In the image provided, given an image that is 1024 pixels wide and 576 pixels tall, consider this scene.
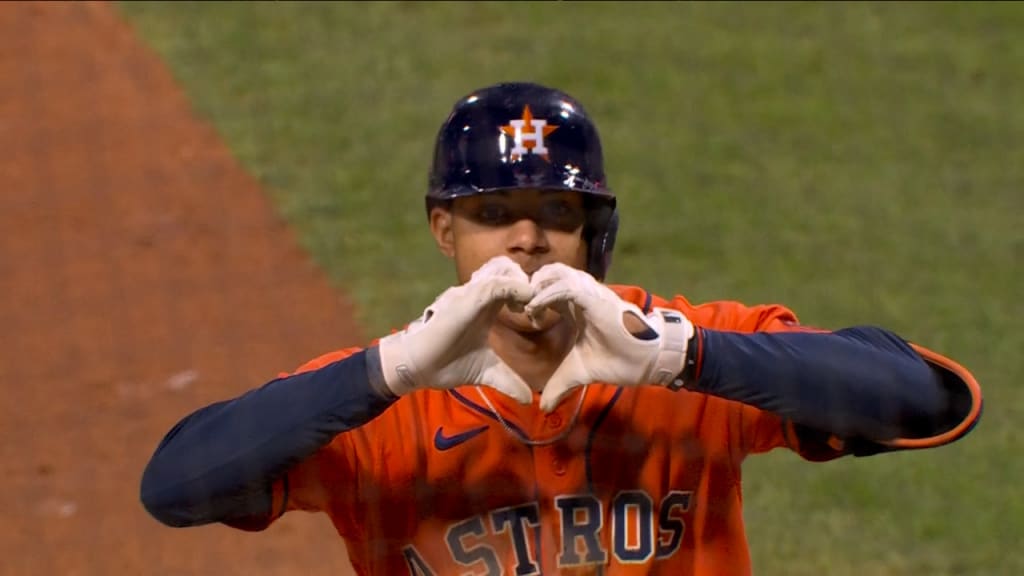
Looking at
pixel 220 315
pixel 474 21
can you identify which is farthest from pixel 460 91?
pixel 220 315

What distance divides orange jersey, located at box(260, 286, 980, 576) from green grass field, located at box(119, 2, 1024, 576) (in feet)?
6.89

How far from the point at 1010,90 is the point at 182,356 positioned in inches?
182

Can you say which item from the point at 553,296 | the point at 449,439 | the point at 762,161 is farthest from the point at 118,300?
the point at 553,296

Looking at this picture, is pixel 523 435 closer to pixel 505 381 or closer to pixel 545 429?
pixel 545 429

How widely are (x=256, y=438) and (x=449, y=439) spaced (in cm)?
39

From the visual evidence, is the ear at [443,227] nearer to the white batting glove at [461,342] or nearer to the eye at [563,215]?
the eye at [563,215]

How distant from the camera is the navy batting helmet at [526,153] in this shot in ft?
9.06

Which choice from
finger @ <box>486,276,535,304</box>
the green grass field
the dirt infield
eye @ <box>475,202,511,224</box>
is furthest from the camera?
the green grass field

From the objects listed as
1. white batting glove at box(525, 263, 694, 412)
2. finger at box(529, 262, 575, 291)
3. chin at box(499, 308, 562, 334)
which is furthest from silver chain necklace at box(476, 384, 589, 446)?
finger at box(529, 262, 575, 291)

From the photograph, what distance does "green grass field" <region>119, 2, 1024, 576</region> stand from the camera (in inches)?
204

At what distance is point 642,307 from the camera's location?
2852mm

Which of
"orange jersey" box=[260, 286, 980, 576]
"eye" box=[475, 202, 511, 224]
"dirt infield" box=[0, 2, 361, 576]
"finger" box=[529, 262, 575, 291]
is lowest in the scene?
"orange jersey" box=[260, 286, 980, 576]

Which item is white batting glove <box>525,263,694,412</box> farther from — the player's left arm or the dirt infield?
the dirt infield

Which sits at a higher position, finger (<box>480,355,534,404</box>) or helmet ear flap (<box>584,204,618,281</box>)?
helmet ear flap (<box>584,204,618,281</box>)
